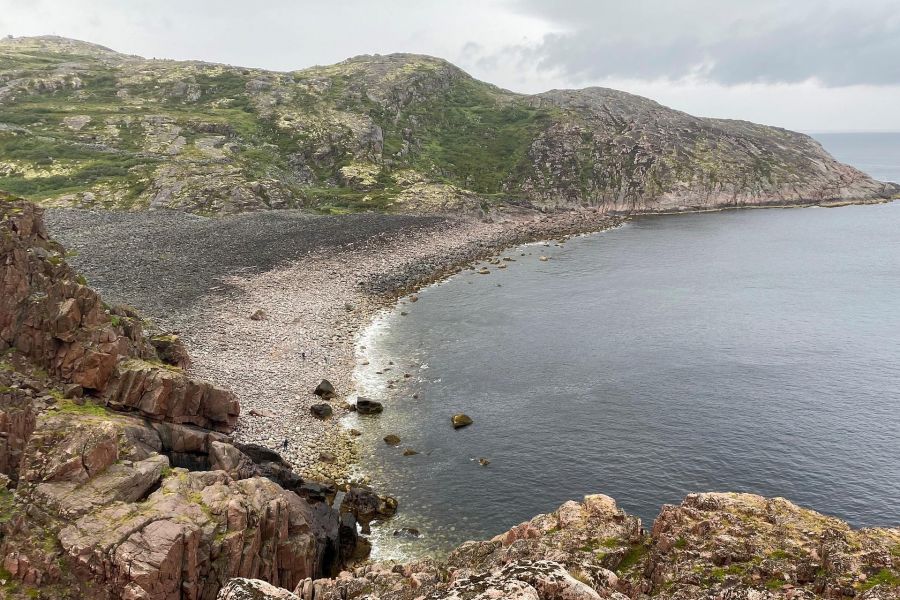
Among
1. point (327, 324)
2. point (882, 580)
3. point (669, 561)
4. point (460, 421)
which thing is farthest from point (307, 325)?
point (882, 580)

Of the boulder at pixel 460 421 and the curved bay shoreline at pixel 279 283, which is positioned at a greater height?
the curved bay shoreline at pixel 279 283

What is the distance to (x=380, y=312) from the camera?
8550 cm

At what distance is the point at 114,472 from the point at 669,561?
27.2 metres

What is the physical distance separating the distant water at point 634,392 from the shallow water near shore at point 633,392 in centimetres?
21

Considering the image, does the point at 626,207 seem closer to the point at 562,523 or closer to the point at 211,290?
the point at 211,290

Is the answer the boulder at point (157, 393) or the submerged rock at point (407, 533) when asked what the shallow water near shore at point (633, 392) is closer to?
the submerged rock at point (407, 533)

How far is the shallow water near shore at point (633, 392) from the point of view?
44531 millimetres

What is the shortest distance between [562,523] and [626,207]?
17637 cm

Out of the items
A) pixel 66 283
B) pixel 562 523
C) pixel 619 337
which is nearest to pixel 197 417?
pixel 66 283

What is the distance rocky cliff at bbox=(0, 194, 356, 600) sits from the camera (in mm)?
24938

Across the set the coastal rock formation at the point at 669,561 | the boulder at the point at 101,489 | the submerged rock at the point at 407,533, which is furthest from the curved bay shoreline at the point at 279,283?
the coastal rock formation at the point at 669,561

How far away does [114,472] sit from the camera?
95.2 ft

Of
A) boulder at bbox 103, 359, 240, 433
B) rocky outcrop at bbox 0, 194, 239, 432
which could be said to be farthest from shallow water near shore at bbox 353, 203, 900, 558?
rocky outcrop at bbox 0, 194, 239, 432

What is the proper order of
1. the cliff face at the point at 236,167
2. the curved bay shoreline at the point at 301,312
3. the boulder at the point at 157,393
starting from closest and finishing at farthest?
the boulder at the point at 157,393, the curved bay shoreline at the point at 301,312, the cliff face at the point at 236,167
